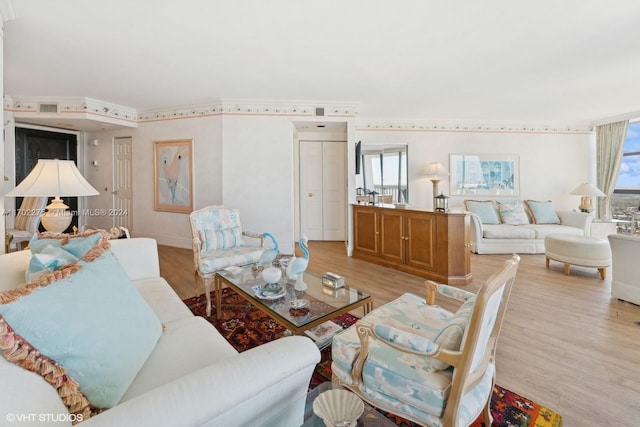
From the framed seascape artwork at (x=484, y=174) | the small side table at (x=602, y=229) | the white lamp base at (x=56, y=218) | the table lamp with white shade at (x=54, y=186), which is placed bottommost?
A: the small side table at (x=602, y=229)

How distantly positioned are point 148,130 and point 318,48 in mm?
3802

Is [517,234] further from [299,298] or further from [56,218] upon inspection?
[56,218]

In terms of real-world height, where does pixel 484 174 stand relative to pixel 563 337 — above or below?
above

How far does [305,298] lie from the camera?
1.89m

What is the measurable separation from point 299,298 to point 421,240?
7.12 ft

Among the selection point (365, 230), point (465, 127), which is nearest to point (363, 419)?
point (365, 230)

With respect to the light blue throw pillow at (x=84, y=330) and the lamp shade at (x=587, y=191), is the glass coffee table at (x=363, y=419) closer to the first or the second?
the light blue throw pillow at (x=84, y=330)

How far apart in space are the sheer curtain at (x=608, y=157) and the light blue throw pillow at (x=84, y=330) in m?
7.42

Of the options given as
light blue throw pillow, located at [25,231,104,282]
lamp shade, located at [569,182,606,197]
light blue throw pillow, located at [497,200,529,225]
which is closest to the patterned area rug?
light blue throw pillow, located at [25,231,104,282]

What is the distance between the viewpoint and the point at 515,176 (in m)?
5.48

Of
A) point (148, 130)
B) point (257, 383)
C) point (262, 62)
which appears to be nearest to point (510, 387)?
point (257, 383)

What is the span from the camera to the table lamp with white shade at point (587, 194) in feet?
16.1

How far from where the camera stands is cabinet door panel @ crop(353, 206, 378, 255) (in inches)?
163

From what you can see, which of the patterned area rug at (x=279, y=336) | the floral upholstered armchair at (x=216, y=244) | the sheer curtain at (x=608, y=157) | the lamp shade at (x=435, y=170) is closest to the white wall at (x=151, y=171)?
the floral upholstered armchair at (x=216, y=244)
